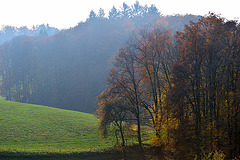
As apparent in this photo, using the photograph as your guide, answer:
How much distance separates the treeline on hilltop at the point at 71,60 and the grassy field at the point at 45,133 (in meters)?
38.7

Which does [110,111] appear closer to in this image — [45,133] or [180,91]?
[180,91]

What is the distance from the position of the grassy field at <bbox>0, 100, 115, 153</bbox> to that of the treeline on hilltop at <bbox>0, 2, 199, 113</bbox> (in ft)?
127

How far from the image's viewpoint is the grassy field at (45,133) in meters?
27.3

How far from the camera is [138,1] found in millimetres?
136250

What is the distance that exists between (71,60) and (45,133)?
81808 millimetres

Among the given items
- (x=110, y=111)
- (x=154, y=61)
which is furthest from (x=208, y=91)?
(x=110, y=111)

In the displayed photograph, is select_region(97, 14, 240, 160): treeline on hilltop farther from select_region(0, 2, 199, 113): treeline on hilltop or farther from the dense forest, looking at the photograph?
select_region(0, 2, 199, 113): treeline on hilltop

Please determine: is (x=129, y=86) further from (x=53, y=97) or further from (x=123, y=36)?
(x=123, y=36)

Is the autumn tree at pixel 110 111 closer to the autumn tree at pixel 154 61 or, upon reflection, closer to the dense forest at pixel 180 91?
the dense forest at pixel 180 91

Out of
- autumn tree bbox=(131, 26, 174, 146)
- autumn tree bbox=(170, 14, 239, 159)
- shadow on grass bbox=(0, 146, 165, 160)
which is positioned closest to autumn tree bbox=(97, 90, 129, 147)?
shadow on grass bbox=(0, 146, 165, 160)

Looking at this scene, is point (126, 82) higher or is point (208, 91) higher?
point (126, 82)

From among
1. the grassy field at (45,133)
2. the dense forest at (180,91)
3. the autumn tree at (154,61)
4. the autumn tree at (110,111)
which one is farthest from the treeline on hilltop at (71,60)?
the autumn tree at (110,111)

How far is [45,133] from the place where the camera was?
3381 centimetres

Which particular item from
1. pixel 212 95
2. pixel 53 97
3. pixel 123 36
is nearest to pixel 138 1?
pixel 123 36
